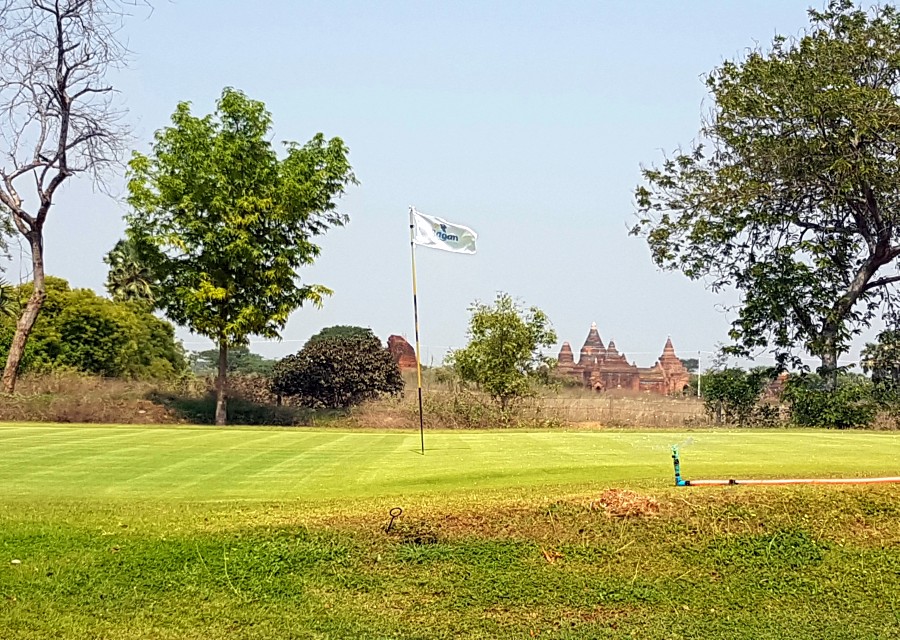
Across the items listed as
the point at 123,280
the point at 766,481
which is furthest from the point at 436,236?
the point at 123,280

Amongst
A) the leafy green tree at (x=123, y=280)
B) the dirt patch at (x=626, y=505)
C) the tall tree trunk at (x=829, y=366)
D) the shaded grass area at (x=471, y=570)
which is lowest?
the shaded grass area at (x=471, y=570)

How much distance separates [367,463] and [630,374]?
1126 inches

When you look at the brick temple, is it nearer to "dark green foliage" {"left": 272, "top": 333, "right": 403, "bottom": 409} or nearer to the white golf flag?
"dark green foliage" {"left": 272, "top": 333, "right": 403, "bottom": 409}

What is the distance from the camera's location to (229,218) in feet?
88.9

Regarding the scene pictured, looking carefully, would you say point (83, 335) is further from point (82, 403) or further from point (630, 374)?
point (630, 374)

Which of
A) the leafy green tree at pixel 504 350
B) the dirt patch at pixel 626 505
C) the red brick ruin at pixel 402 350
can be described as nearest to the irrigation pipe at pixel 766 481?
the dirt patch at pixel 626 505

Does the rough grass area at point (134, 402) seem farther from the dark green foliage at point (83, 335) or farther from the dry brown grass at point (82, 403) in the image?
the dark green foliage at point (83, 335)

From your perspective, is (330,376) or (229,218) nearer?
(229,218)

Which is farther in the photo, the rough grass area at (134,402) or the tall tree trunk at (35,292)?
the tall tree trunk at (35,292)

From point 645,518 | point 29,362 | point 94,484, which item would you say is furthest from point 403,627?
point 29,362

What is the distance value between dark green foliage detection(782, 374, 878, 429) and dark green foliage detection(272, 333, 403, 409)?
13.6 metres

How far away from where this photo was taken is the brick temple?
3906cm

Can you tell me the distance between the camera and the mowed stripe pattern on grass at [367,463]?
10.8 metres

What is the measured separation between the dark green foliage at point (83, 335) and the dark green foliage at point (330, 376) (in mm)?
7291
